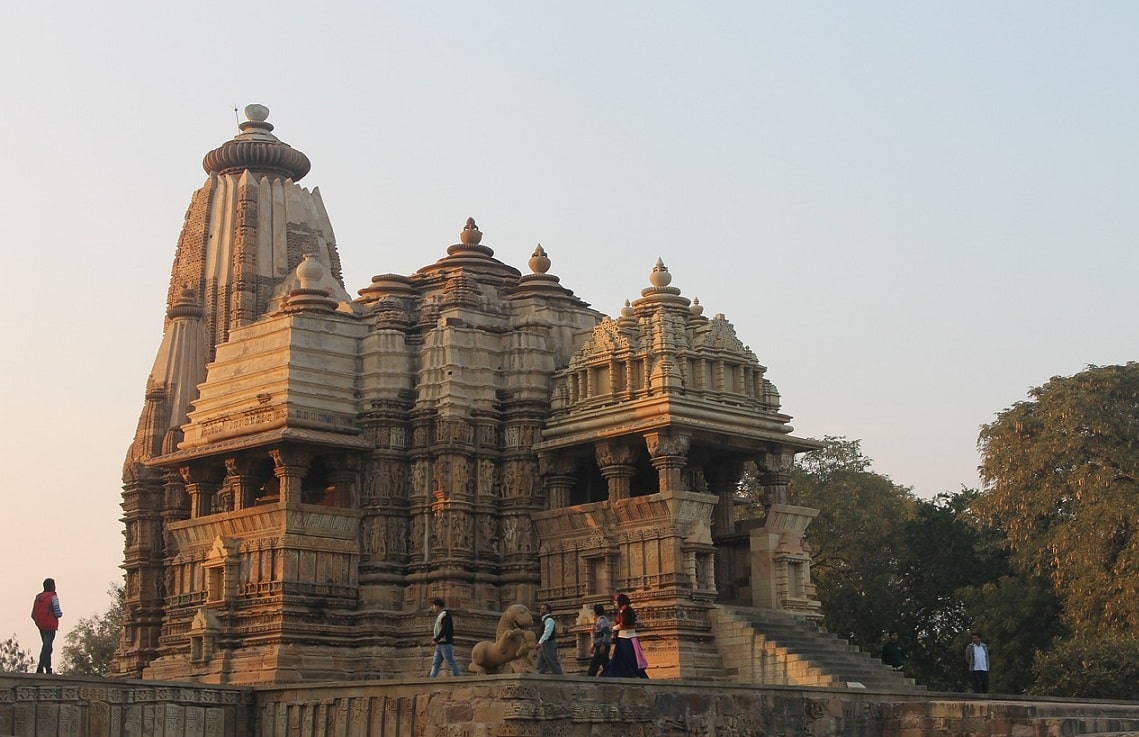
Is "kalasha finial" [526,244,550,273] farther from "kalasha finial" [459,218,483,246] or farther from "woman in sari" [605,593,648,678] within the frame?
"woman in sari" [605,593,648,678]

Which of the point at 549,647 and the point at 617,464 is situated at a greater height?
the point at 617,464

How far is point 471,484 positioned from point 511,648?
12222 millimetres

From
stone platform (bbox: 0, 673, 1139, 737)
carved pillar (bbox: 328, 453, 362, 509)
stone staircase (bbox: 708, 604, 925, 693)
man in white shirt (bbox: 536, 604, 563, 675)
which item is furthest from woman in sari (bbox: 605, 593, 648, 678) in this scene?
carved pillar (bbox: 328, 453, 362, 509)

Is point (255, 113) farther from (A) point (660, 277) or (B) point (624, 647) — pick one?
(B) point (624, 647)

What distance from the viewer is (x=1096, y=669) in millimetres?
38094

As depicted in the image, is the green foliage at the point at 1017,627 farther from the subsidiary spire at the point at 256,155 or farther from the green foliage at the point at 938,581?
the subsidiary spire at the point at 256,155

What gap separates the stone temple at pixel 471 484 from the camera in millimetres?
34125

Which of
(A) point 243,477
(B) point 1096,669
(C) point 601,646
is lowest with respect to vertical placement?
(B) point 1096,669

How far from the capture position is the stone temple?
34125 mm

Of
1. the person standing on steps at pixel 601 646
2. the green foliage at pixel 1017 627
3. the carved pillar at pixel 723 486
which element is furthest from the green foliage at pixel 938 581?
the person standing on steps at pixel 601 646

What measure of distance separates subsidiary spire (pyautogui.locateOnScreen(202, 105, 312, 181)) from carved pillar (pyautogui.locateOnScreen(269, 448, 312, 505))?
13.3m

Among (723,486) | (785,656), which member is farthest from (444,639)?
(723,486)

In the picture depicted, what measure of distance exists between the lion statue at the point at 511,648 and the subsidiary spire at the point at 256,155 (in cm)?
2491

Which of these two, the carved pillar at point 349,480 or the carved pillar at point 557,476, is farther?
the carved pillar at point 349,480
